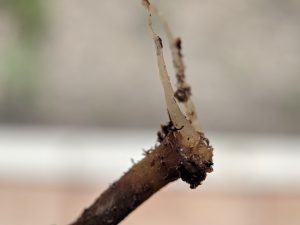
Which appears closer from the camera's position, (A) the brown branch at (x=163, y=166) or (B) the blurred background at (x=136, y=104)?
(A) the brown branch at (x=163, y=166)

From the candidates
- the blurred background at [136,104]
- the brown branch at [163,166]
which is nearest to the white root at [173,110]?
the brown branch at [163,166]

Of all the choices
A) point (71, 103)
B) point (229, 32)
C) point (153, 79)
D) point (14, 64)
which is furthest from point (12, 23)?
point (229, 32)

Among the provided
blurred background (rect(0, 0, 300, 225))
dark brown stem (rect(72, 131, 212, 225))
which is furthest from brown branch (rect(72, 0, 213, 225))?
blurred background (rect(0, 0, 300, 225))

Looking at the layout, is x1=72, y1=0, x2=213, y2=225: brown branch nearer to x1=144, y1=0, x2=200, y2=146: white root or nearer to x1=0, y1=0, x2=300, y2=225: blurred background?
x1=144, y1=0, x2=200, y2=146: white root

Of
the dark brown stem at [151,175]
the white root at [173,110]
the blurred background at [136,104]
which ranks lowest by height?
the dark brown stem at [151,175]

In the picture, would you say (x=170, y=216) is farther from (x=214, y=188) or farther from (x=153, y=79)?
(x=153, y=79)

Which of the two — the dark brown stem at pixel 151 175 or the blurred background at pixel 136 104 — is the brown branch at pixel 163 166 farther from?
the blurred background at pixel 136 104

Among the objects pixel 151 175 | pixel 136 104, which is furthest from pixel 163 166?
pixel 136 104
